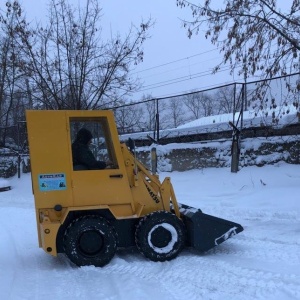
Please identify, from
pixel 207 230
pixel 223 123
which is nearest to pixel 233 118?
pixel 223 123

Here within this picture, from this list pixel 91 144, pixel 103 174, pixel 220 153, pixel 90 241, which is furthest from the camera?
pixel 220 153

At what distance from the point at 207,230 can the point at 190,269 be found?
0.76 meters

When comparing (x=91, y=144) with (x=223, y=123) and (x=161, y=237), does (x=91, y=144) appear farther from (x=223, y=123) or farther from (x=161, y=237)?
(x=223, y=123)

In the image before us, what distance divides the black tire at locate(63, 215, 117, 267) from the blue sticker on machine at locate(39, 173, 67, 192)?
53 cm

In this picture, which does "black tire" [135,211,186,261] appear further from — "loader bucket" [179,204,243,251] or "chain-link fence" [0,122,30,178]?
"chain-link fence" [0,122,30,178]

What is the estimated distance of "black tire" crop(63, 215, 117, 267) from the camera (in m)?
5.87

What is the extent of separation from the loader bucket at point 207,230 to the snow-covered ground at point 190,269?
0.69ft

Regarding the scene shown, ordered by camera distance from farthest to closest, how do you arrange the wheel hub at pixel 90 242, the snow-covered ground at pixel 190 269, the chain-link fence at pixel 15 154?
the chain-link fence at pixel 15 154
the wheel hub at pixel 90 242
the snow-covered ground at pixel 190 269

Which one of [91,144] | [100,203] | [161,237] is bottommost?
[161,237]

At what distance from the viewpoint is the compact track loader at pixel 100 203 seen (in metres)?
5.86

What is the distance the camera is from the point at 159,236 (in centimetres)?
615

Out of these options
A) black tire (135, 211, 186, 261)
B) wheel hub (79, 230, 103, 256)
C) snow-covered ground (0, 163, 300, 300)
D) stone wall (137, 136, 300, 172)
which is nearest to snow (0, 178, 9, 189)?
stone wall (137, 136, 300, 172)

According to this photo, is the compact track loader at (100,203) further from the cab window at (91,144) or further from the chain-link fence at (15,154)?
the chain-link fence at (15,154)

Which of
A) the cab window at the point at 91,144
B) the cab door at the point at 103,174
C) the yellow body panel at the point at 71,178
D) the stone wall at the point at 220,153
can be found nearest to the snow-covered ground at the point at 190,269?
the yellow body panel at the point at 71,178
